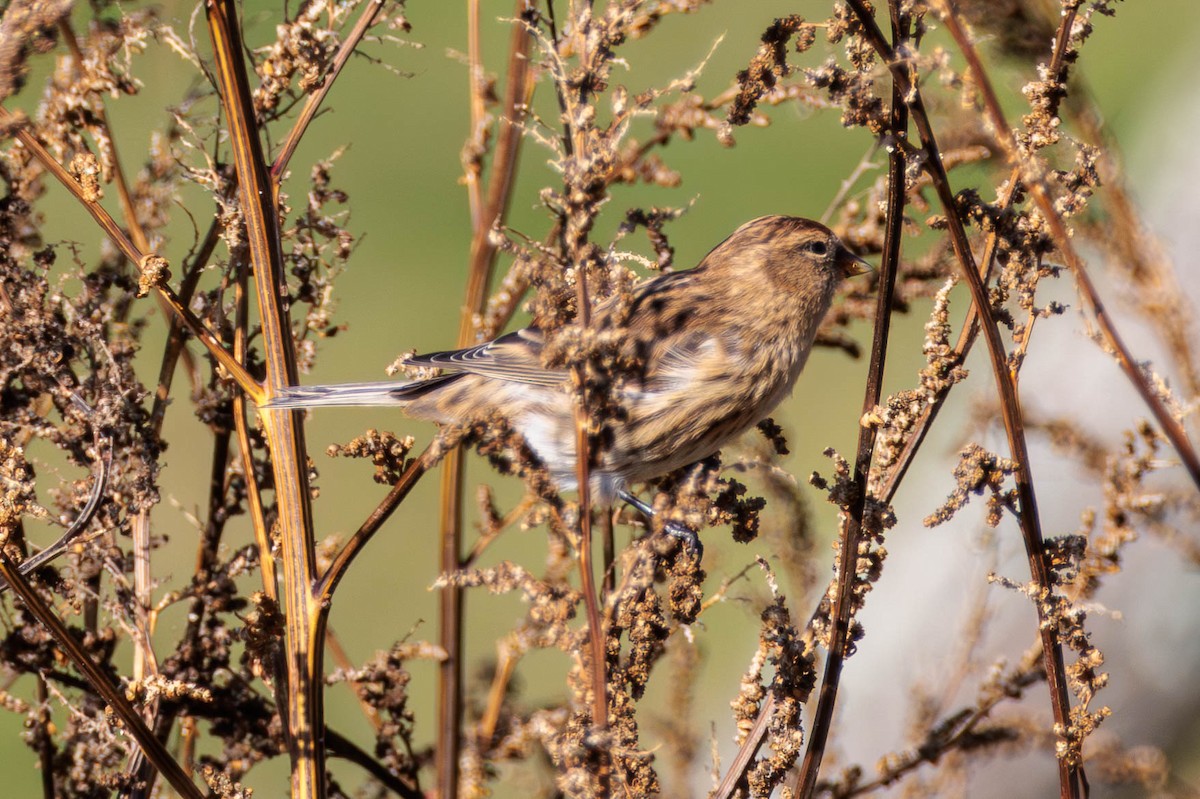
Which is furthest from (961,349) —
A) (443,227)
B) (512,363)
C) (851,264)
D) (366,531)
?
(443,227)

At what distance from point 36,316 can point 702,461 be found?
160 centimetres

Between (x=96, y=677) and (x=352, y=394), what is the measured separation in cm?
107

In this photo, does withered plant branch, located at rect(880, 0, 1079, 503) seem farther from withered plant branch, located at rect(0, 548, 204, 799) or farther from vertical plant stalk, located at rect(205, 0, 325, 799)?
withered plant branch, located at rect(0, 548, 204, 799)

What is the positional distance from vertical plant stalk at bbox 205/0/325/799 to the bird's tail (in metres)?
0.02

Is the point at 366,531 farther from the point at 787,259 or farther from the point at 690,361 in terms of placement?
the point at 787,259

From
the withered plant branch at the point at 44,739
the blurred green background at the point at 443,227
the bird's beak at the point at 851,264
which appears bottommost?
the withered plant branch at the point at 44,739

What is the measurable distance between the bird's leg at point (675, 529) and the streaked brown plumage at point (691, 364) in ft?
0.22

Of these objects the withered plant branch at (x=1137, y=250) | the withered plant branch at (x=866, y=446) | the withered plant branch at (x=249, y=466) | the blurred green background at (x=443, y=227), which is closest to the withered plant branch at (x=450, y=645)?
the withered plant branch at (x=249, y=466)

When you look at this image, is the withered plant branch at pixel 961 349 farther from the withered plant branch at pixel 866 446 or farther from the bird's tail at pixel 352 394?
the bird's tail at pixel 352 394

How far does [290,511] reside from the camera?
1.51 meters

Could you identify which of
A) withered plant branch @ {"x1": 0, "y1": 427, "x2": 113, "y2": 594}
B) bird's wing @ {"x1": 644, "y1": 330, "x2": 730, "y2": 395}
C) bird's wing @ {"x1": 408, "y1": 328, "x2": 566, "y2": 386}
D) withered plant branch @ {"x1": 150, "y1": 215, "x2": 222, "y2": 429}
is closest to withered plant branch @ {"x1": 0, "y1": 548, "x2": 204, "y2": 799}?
withered plant branch @ {"x1": 0, "y1": 427, "x2": 113, "y2": 594}

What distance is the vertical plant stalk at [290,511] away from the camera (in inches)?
58.7

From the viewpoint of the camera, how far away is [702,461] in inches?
115

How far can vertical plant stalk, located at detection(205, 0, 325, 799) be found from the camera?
149cm
